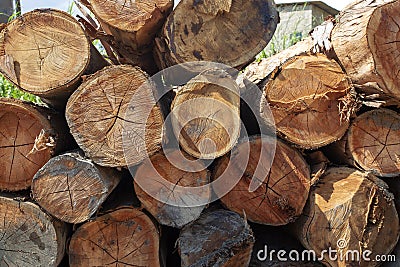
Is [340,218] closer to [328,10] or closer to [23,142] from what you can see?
[23,142]

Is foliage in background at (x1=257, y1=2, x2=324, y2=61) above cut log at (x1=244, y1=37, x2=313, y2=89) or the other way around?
the other way around

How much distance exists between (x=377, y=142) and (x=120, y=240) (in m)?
1.27

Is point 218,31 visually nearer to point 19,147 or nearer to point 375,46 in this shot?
point 375,46

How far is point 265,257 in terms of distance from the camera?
8.37 ft

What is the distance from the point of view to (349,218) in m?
2.34

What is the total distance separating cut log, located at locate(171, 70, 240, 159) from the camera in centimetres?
217

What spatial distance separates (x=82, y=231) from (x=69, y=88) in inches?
25.2

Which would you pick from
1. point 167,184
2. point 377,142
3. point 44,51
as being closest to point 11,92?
point 44,51

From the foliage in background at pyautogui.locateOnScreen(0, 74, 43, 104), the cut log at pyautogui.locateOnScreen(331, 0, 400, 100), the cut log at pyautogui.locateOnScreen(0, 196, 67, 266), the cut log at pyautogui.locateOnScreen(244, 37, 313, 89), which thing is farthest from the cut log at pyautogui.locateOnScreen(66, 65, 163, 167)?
the foliage in background at pyautogui.locateOnScreen(0, 74, 43, 104)

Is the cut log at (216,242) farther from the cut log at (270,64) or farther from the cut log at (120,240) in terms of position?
the cut log at (270,64)

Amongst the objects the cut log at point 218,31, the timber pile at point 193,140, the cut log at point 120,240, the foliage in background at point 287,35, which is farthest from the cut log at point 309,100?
the foliage in background at point 287,35

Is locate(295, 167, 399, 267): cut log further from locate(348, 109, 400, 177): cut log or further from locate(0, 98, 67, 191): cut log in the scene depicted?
locate(0, 98, 67, 191): cut log

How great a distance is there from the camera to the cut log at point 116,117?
2189 millimetres

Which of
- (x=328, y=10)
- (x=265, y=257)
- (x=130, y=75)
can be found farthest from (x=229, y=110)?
(x=328, y=10)
